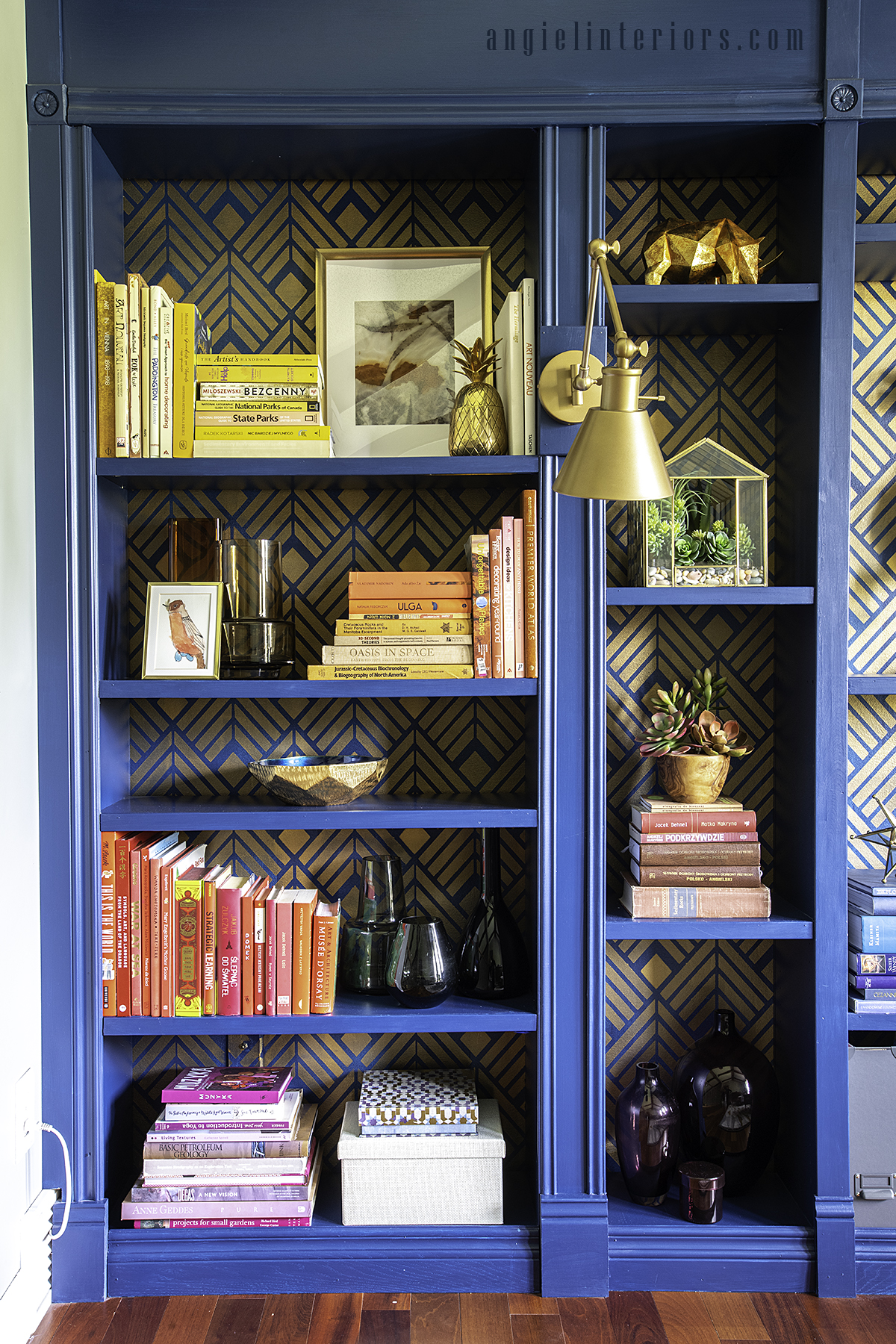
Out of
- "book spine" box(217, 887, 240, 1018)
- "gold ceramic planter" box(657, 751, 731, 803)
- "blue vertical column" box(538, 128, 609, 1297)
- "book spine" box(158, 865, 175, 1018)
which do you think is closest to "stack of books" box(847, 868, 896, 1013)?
"gold ceramic planter" box(657, 751, 731, 803)

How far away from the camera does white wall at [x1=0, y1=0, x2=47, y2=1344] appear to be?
1.68 m

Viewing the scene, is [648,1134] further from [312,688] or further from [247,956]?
[312,688]

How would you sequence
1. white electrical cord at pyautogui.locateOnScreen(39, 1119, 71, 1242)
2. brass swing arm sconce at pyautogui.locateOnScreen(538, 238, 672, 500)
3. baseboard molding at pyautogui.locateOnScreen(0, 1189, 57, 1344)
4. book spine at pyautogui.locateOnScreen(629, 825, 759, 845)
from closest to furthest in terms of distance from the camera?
brass swing arm sconce at pyautogui.locateOnScreen(538, 238, 672, 500), baseboard molding at pyautogui.locateOnScreen(0, 1189, 57, 1344), white electrical cord at pyautogui.locateOnScreen(39, 1119, 71, 1242), book spine at pyautogui.locateOnScreen(629, 825, 759, 845)

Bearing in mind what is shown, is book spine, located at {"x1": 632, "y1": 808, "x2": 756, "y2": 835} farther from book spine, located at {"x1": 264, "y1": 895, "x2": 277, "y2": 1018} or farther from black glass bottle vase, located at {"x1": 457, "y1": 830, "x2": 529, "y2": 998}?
book spine, located at {"x1": 264, "y1": 895, "x2": 277, "y2": 1018}

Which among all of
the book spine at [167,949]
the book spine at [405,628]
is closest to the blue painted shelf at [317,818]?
the book spine at [167,949]

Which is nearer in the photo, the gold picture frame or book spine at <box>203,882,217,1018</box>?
book spine at <box>203,882,217,1018</box>

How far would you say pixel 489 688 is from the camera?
1.83 meters

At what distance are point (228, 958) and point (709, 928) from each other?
956mm

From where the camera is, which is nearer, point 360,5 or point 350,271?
point 360,5

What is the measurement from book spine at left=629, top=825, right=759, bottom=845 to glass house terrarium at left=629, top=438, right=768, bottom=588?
50 centimetres

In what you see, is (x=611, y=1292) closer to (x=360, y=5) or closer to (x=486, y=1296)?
(x=486, y=1296)

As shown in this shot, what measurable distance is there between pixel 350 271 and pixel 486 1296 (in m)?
2.13

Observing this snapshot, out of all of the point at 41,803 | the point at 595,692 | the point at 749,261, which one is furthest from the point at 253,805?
the point at 749,261

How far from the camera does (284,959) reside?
6.12 ft
